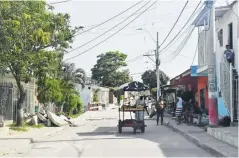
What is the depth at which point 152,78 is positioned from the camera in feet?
270

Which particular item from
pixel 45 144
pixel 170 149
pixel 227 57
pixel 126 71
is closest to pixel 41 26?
pixel 45 144

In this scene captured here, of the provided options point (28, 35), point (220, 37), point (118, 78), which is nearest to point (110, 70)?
point (118, 78)

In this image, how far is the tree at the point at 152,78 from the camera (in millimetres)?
80438

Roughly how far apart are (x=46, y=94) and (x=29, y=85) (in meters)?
1.38

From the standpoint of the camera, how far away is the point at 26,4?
2247 centimetres

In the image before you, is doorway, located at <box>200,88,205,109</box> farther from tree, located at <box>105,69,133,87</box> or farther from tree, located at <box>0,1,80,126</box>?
tree, located at <box>105,69,133,87</box>

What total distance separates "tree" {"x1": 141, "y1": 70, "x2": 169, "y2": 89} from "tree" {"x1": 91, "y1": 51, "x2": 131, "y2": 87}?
6.05 meters

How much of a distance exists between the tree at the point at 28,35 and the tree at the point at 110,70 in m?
67.7

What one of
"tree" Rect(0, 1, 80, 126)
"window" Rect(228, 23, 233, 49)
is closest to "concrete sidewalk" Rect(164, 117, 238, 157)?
"window" Rect(228, 23, 233, 49)

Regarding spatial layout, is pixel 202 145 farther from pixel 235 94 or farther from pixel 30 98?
pixel 30 98

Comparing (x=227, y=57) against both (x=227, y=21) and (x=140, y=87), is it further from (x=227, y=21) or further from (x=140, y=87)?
(x=140, y=87)

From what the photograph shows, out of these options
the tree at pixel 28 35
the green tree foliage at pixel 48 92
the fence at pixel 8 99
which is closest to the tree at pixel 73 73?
the green tree foliage at pixel 48 92

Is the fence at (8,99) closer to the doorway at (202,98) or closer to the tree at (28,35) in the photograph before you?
the tree at (28,35)

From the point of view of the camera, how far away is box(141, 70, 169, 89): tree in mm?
80438
